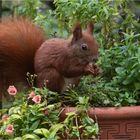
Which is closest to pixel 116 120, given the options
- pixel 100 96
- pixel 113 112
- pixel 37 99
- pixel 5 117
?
pixel 113 112

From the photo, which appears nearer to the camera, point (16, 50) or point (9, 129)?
point (9, 129)

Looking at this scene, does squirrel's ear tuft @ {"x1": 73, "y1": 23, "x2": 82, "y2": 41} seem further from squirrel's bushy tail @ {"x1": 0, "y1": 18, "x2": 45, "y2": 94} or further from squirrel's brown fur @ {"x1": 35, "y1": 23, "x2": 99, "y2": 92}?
squirrel's bushy tail @ {"x1": 0, "y1": 18, "x2": 45, "y2": 94}

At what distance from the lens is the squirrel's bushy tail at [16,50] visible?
7.94 ft

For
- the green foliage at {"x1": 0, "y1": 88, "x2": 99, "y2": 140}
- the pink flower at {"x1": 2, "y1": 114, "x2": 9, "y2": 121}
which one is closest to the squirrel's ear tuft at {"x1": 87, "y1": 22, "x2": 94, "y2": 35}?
the green foliage at {"x1": 0, "y1": 88, "x2": 99, "y2": 140}

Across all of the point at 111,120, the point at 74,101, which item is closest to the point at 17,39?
the point at 74,101

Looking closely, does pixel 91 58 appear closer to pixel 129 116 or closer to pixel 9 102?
pixel 129 116

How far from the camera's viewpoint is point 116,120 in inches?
88.7

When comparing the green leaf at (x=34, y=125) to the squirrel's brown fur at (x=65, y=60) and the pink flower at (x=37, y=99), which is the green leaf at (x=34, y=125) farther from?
the squirrel's brown fur at (x=65, y=60)

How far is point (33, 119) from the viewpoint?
2.17m

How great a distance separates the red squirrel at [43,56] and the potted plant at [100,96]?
8 centimetres

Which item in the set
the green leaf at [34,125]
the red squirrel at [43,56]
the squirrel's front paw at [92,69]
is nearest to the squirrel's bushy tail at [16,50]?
the red squirrel at [43,56]

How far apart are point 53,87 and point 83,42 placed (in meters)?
0.21

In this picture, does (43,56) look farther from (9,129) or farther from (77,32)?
(9,129)

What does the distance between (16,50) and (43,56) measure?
0.41ft
